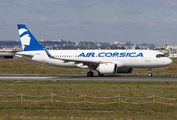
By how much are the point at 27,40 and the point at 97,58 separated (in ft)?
43.9

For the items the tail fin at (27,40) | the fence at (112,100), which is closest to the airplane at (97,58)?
the tail fin at (27,40)

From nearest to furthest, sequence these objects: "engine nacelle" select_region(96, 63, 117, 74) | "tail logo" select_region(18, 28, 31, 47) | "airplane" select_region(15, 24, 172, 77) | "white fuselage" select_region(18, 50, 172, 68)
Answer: "engine nacelle" select_region(96, 63, 117, 74)
"airplane" select_region(15, 24, 172, 77)
"white fuselage" select_region(18, 50, 172, 68)
"tail logo" select_region(18, 28, 31, 47)

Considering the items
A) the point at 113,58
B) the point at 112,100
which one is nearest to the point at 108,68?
the point at 113,58

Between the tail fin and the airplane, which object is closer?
the airplane

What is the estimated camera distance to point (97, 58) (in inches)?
1756

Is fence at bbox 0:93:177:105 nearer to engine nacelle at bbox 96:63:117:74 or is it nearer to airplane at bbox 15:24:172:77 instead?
engine nacelle at bbox 96:63:117:74

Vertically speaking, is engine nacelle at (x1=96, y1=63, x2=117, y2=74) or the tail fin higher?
the tail fin

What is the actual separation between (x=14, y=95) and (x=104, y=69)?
1939 centimetres

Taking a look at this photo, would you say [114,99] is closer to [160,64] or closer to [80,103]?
[80,103]

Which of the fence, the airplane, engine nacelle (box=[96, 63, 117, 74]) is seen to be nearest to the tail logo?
the airplane

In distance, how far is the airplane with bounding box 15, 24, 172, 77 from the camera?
140ft

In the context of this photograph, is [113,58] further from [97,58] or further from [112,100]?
[112,100]

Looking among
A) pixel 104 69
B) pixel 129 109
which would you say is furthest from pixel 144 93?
pixel 104 69

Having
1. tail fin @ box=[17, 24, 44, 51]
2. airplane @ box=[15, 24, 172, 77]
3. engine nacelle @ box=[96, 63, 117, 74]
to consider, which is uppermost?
tail fin @ box=[17, 24, 44, 51]
